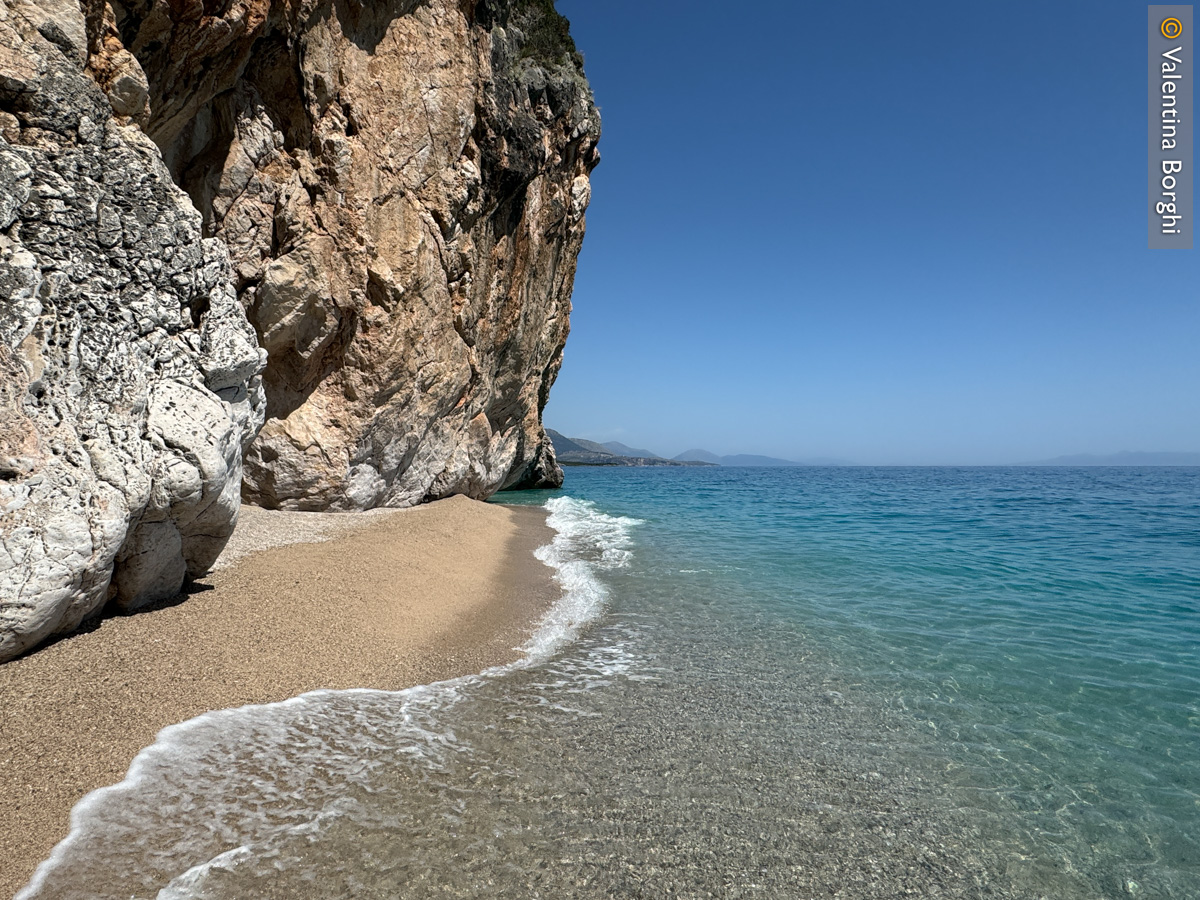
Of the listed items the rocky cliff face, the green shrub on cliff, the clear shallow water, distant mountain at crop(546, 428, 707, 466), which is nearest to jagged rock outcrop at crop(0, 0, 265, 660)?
the rocky cliff face

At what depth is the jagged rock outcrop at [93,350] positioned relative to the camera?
14.9 feet

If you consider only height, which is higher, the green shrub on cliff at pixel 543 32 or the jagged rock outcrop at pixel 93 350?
the green shrub on cliff at pixel 543 32

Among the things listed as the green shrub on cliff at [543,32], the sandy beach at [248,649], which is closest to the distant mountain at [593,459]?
the green shrub on cliff at [543,32]

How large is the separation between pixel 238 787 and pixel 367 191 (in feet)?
36.7

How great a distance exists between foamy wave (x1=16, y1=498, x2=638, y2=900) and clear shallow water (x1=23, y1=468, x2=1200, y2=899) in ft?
0.05

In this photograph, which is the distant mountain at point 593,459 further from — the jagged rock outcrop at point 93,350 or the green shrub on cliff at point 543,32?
the jagged rock outcrop at point 93,350

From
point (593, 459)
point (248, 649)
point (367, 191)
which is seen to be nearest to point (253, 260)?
point (367, 191)

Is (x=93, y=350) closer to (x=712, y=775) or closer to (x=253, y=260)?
(x=253, y=260)

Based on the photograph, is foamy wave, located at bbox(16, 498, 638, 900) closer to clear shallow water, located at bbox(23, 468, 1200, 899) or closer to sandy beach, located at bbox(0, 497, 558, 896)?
clear shallow water, located at bbox(23, 468, 1200, 899)

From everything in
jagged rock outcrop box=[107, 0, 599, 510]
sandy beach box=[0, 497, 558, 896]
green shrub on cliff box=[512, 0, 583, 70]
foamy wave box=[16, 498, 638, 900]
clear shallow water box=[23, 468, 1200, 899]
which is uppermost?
green shrub on cliff box=[512, 0, 583, 70]

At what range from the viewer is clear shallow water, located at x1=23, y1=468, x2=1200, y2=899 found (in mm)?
3463

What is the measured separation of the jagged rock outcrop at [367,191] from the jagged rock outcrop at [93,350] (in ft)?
5.38

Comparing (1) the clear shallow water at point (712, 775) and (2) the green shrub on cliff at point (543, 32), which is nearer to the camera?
(1) the clear shallow water at point (712, 775)

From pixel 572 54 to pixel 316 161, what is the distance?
1273 centimetres
